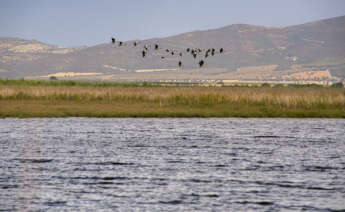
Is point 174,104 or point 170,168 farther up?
point 174,104

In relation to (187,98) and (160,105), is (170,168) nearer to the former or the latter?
(160,105)

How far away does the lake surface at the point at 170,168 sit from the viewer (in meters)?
16.5

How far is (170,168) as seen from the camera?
71.0 ft

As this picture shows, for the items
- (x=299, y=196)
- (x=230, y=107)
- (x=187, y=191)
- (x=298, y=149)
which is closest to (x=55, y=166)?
(x=187, y=191)

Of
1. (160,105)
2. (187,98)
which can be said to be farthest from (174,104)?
(187,98)

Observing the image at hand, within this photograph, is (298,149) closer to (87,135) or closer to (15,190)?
(87,135)

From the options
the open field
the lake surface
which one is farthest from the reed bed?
the lake surface

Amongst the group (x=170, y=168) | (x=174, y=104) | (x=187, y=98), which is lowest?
(x=170, y=168)

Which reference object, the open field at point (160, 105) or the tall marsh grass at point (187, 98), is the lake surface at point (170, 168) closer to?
the open field at point (160, 105)

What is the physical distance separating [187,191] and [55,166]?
5.88 metres

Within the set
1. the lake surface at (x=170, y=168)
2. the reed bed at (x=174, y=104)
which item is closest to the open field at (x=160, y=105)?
the reed bed at (x=174, y=104)

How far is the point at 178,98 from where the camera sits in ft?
173

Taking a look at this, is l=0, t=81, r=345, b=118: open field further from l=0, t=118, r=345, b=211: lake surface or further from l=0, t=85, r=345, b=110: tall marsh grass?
l=0, t=118, r=345, b=211: lake surface

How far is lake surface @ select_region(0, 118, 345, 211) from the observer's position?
A: 54.0 feet
